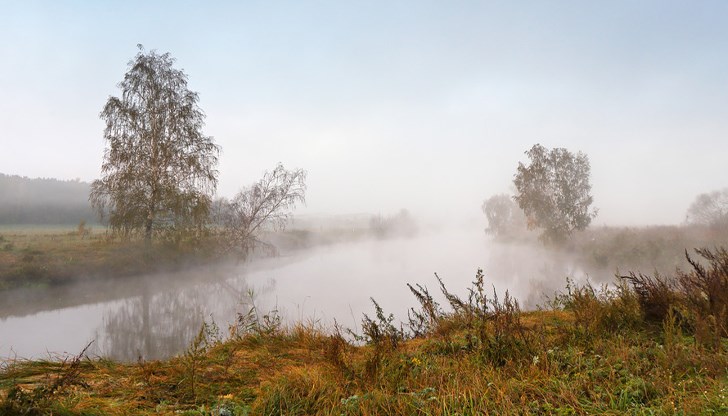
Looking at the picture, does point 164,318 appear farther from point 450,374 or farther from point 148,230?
point 450,374

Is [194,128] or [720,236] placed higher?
[194,128]

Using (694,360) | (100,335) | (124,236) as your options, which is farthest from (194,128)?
(694,360)

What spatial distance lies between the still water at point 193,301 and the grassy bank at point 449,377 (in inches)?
54.6

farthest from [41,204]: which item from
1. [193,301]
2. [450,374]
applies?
[450,374]

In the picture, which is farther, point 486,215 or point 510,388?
point 486,215

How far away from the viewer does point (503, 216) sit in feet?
168

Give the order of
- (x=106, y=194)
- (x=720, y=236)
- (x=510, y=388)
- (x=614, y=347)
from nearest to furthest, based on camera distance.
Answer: (x=510, y=388) → (x=614, y=347) → (x=106, y=194) → (x=720, y=236)

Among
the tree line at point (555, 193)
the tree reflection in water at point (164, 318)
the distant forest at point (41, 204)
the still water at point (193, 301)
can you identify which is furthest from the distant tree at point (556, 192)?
the distant forest at point (41, 204)

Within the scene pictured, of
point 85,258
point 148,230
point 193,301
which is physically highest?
point 148,230

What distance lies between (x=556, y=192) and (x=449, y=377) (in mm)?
28063

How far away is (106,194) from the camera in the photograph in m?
16.3

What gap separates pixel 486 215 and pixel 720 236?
3297cm

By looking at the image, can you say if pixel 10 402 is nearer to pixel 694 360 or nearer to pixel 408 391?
pixel 408 391

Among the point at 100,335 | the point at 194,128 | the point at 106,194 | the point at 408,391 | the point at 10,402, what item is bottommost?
the point at 100,335
